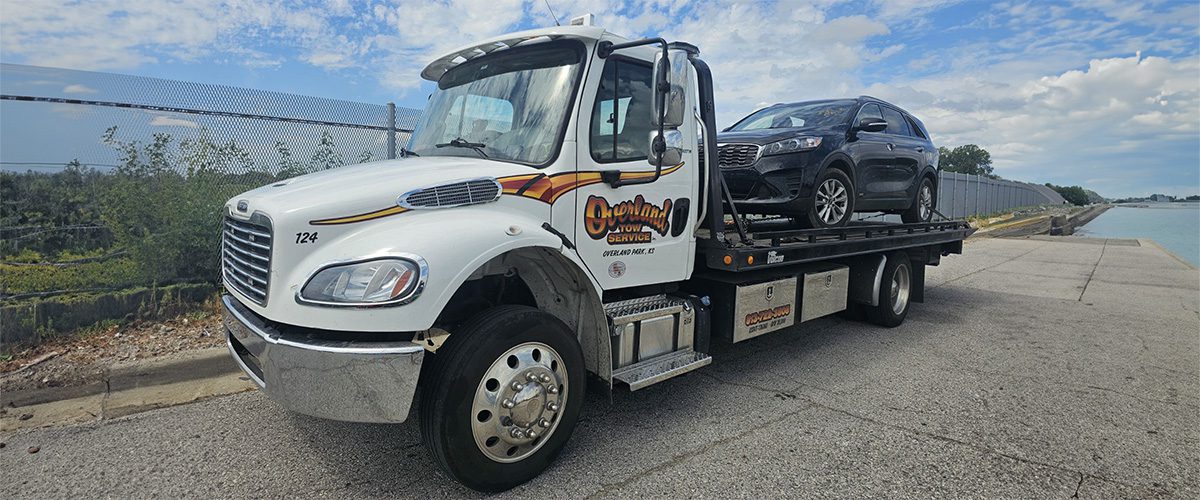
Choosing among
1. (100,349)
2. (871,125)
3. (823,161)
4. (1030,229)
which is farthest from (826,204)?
(1030,229)

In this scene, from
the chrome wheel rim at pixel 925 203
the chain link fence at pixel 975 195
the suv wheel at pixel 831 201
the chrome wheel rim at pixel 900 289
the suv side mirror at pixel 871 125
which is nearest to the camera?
the suv wheel at pixel 831 201

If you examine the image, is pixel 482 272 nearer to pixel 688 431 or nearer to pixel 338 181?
pixel 338 181

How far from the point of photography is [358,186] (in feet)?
10.1

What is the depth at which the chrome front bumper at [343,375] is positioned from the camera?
269cm

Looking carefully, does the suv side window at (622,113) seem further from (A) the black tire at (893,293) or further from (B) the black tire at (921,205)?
(B) the black tire at (921,205)

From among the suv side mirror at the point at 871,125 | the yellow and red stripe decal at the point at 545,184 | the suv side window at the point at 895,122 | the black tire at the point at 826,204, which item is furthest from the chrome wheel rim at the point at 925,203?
the yellow and red stripe decal at the point at 545,184

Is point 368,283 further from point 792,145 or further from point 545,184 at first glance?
point 792,145

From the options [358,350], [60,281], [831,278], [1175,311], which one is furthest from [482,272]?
[1175,311]

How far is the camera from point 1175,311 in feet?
29.1

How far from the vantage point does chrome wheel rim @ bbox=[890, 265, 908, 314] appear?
7.45 meters

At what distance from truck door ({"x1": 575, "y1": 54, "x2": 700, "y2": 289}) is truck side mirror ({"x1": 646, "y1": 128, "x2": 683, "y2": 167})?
0.47 ft

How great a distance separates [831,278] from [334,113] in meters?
5.80

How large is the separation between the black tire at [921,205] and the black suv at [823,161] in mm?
51

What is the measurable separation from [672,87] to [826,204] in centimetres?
337
